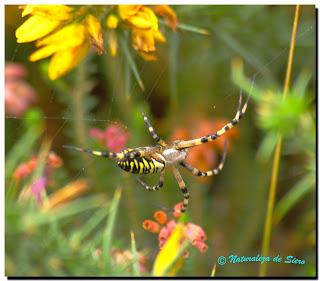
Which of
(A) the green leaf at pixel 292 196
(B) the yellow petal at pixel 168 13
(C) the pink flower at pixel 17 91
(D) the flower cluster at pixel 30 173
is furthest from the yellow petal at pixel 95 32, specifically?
(C) the pink flower at pixel 17 91

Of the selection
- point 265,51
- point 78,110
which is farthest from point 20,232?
point 265,51

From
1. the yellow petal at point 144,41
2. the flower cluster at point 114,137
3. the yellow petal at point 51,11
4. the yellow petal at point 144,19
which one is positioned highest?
the yellow petal at point 144,19

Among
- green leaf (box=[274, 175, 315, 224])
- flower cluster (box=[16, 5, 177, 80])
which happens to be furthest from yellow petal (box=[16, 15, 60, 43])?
green leaf (box=[274, 175, 315, 224])

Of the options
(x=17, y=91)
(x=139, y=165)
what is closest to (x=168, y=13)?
(x=139, y=165)

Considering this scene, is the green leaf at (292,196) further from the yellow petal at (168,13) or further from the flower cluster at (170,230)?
the yellow petal at (168,13)

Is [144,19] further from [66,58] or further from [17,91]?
[17,91]

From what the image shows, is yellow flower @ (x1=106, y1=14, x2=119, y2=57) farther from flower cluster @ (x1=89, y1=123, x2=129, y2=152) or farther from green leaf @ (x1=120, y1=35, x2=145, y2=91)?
flower cluster @ (x1=89, y1=123, x2=129, y2=152)
